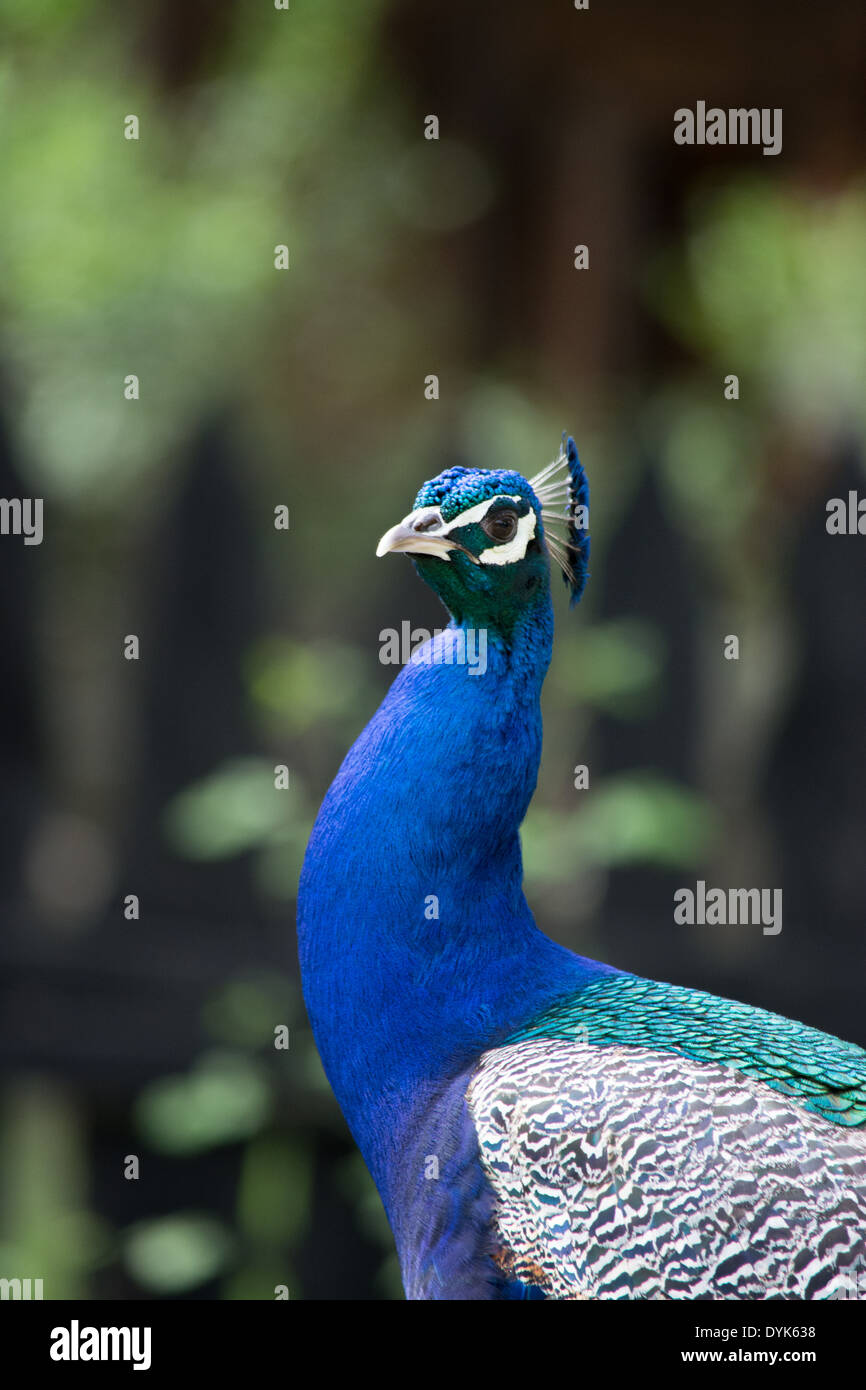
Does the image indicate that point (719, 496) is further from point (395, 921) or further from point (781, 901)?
point (395, 921)

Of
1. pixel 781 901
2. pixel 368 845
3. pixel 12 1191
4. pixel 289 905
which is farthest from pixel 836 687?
pixel 12 1191

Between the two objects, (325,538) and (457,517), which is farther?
(325,538)

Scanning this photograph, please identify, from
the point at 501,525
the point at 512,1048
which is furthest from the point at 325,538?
the point at 512,1048

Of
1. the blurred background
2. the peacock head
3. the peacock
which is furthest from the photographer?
the blurred background

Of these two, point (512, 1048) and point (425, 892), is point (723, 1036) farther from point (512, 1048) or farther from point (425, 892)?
point (425, 892)

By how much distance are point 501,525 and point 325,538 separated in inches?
77.0

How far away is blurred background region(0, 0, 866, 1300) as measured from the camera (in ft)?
8.19

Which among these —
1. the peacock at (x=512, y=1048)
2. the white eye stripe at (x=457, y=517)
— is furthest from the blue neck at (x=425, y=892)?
the white eye stripe at (x=457, y=517)

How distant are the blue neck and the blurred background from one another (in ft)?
2.51

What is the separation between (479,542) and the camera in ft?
4.76

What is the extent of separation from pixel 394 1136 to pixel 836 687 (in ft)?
5.02

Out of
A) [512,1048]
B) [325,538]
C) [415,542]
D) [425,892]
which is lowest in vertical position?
[512,1048]

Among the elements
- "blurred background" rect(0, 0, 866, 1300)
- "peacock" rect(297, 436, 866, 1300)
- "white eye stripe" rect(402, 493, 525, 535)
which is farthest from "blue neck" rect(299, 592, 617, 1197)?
"blurred background" rect(0, 0, 866, 1300)

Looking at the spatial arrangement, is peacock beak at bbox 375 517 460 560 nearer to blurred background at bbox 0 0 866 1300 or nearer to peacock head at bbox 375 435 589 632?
peacock head at bbox 375 435 589 632
